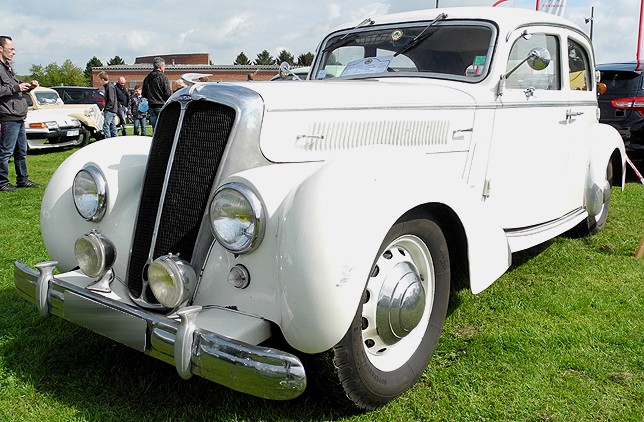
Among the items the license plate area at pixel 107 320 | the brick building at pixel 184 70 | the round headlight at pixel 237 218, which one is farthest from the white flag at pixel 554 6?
the brick building at pixel 184 70

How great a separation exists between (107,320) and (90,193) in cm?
78

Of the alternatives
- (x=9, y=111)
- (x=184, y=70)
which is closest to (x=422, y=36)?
(x=9, y=111)

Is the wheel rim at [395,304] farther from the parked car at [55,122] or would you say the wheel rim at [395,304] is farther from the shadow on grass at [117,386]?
the parked car at [55,122]

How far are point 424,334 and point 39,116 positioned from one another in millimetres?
12226

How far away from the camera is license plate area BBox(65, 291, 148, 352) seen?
2.19 metres

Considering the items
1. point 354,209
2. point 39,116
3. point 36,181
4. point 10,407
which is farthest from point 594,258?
point 39,116

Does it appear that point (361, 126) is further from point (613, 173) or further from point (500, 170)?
point (613, 173)

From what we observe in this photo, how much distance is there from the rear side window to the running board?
16.8ft

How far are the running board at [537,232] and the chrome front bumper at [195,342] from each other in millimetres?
1925

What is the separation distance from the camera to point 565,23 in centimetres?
423

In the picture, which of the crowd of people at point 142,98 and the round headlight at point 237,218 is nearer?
the round headlight at point 237,218

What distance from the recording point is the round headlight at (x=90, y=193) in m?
2.78

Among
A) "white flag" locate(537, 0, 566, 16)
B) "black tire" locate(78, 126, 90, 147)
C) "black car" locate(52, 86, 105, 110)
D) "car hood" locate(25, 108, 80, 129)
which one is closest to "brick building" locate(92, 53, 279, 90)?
"black car" locate(52, 86, 105, 110)

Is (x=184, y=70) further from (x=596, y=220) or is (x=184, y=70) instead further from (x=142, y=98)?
(x=596, y=220)
